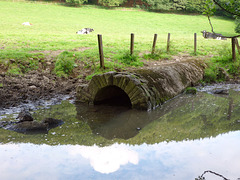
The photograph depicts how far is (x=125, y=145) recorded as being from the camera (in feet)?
17.9

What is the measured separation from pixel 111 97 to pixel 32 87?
274 cm

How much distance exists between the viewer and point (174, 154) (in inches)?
195

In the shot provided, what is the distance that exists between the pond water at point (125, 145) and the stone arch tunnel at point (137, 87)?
0.40 m

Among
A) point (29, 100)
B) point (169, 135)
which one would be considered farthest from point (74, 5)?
point (169, 135)

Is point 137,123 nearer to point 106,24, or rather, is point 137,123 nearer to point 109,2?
point 106,24

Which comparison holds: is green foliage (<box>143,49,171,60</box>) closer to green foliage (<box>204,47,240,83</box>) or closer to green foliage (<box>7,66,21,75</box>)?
green foliage (<box>204,47,240,83</box>)

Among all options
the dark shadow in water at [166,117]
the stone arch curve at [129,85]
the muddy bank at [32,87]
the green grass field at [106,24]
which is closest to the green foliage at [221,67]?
the dark shadow in water at [166,117]

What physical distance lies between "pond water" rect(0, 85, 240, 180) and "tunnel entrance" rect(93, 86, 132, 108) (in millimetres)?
447

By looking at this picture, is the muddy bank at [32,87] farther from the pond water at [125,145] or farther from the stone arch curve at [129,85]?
the stone arch curve at [129,85]

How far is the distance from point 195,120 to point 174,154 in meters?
2.40

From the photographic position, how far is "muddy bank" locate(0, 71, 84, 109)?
855 cm

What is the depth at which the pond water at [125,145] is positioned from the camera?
14.3ft

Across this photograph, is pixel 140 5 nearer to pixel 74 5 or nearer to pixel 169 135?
pixel 74 5

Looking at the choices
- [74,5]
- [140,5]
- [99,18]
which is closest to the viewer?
[99,18]
